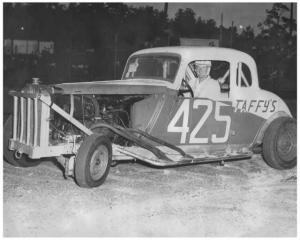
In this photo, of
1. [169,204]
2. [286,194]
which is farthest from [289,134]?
[169,204]

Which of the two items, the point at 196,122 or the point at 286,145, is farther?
the point at 286,145

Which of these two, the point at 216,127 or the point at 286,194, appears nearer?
the point at 286,194

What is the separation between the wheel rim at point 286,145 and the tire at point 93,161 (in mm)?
2895

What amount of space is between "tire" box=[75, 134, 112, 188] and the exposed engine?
424 mm

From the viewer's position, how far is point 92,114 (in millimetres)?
7020

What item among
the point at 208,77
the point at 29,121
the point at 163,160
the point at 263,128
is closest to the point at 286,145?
the point at 263,128

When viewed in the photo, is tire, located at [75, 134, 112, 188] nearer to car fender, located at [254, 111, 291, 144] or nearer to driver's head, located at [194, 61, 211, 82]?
driver's head, located at [194, 61, 211, 82]

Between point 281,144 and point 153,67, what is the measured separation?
2363mm

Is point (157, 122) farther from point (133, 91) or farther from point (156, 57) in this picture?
point (156, 57)

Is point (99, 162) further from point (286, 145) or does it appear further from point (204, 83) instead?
point (286, 145)

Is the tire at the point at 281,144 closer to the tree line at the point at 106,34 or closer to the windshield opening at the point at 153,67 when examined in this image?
the windshield opening at the point at 153,67

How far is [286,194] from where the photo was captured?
641cm

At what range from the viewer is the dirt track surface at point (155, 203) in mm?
4945

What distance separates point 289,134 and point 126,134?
288 centimetres
